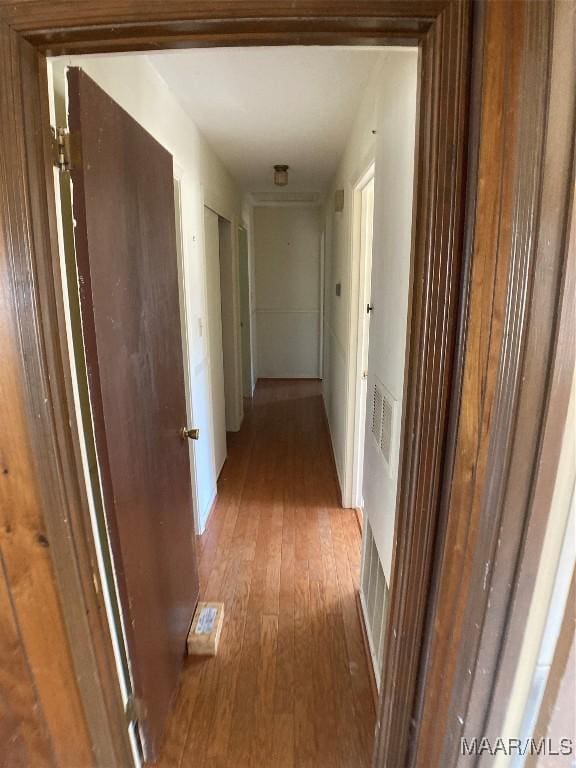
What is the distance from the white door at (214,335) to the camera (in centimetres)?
288

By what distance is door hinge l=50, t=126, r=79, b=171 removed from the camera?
37.3 inches

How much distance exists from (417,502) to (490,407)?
0.28 metres

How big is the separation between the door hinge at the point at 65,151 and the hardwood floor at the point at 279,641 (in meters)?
1.81

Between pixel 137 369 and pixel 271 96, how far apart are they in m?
1.60

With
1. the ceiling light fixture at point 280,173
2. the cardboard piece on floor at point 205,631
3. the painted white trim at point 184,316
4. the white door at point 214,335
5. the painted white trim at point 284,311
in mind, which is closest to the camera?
the cardboard piece on floor at point 205,631

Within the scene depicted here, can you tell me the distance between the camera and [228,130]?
100 inches

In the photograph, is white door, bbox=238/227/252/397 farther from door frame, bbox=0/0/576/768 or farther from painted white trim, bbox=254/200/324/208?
door frame, bbox=0/0/576/768

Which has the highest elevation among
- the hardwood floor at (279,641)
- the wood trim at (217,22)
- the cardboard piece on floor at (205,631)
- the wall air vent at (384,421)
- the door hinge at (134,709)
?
the wood trim at (217,22)

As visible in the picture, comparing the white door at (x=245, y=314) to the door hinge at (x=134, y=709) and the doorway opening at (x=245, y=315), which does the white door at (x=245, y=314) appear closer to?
the doorway opening at (x=245, y=315)

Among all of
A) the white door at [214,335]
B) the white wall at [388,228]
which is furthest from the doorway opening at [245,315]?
the white wall at [388,228]

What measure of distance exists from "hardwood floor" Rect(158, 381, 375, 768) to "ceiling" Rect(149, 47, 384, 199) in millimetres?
2073

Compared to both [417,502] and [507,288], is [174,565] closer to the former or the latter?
[417,502]

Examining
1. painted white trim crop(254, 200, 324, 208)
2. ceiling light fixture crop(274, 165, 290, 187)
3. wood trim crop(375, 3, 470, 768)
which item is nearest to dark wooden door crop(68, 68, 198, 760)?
wood trim crop(375, 3, 470, 768)

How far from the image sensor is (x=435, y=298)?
816 millimetres
